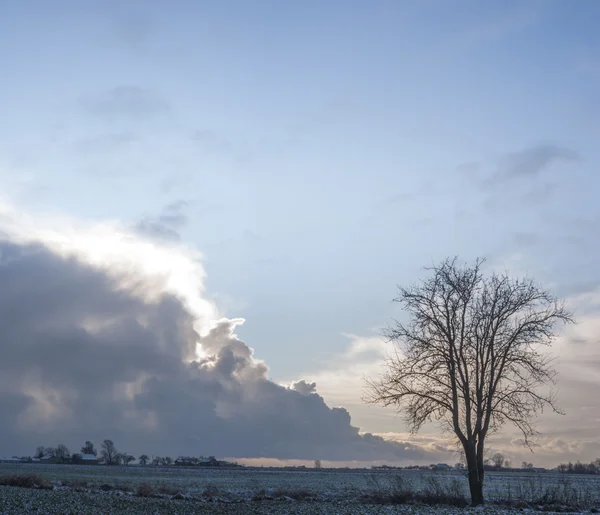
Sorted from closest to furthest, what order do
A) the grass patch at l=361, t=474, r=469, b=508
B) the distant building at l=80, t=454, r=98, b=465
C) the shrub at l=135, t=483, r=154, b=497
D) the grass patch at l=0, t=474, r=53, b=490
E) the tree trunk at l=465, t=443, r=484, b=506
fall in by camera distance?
the tree trunk at l=465, t=443, r=484, b=506
the grass patch at l=361, t=474, r=469, b=508
the shrub at l=135, t=483, r=154, b=497
the grass patch at l=0, t=474, r=53, b=490
the distant building at l=80, t=454, r=98, b=465

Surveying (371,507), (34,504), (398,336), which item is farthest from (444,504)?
(34,504)

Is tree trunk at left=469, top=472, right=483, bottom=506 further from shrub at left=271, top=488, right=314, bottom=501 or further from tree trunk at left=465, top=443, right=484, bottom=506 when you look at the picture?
shrub at left=271, top=488, right=314, bottom=501

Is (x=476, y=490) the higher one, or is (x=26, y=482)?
(x=476, y=490)

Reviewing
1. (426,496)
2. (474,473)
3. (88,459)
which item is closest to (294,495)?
(426,496)

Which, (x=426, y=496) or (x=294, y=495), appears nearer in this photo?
(x=426, y=496)

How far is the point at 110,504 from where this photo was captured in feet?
110

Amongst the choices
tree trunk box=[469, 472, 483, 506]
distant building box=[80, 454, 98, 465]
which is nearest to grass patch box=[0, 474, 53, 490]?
tree trunk box=[469, 472, 483, 506]

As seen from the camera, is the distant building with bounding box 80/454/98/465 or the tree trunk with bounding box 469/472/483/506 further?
the distant building with bounding box 80/454/98/465

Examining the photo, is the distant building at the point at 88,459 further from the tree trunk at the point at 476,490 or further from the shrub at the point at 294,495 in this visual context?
the tree trunk at the point at 476,490

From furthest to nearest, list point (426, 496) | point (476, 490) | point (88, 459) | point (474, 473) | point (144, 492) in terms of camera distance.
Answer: point (88, 459)
point (144, 492)
point (426, 496)
point (476, 490)
point (474, 473)

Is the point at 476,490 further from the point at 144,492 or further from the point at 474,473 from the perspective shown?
the point at 144,492

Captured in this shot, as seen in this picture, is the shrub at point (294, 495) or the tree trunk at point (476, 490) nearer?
the tree trunk at point (476, 490)

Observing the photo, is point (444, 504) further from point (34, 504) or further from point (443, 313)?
point (34, 504)

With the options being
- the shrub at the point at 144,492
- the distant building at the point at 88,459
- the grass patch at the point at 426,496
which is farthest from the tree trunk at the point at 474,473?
the distant building at the point at 88,459
